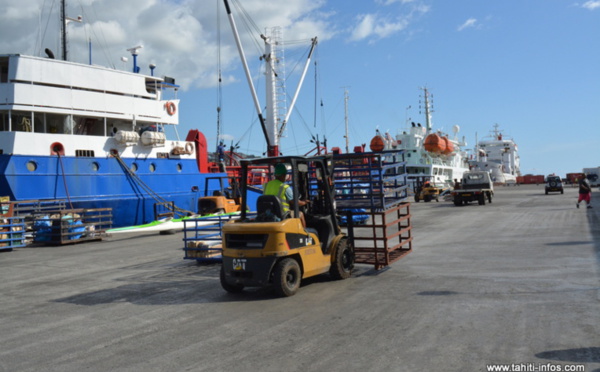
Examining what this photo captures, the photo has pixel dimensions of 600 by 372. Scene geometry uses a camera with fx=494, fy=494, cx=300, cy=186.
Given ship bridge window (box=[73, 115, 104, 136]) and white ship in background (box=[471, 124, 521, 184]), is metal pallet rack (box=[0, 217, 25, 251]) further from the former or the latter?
white ship in background (box=[471, 124, 521, 184])

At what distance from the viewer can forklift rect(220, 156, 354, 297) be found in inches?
294

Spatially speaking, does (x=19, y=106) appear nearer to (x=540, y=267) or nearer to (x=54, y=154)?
(x=54, y=154)

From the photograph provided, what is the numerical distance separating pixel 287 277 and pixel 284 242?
0.67 m

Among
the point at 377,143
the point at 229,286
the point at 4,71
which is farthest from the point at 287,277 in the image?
the point at 377,143

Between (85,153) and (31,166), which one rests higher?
(85,153)

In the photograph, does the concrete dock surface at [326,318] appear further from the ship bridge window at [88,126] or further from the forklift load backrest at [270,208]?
the ship bridge window at [88,126]

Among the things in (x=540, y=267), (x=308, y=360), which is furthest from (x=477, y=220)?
(x=308, y=360)

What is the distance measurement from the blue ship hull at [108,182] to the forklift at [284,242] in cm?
1357

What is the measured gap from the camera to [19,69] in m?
21.0

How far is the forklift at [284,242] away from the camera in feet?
24.5

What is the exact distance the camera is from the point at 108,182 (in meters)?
22.9

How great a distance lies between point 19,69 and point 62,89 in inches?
75.8

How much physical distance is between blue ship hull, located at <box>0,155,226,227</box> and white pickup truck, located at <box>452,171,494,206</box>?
16.8 m

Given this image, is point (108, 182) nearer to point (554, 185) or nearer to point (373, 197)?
point (373, 197)
